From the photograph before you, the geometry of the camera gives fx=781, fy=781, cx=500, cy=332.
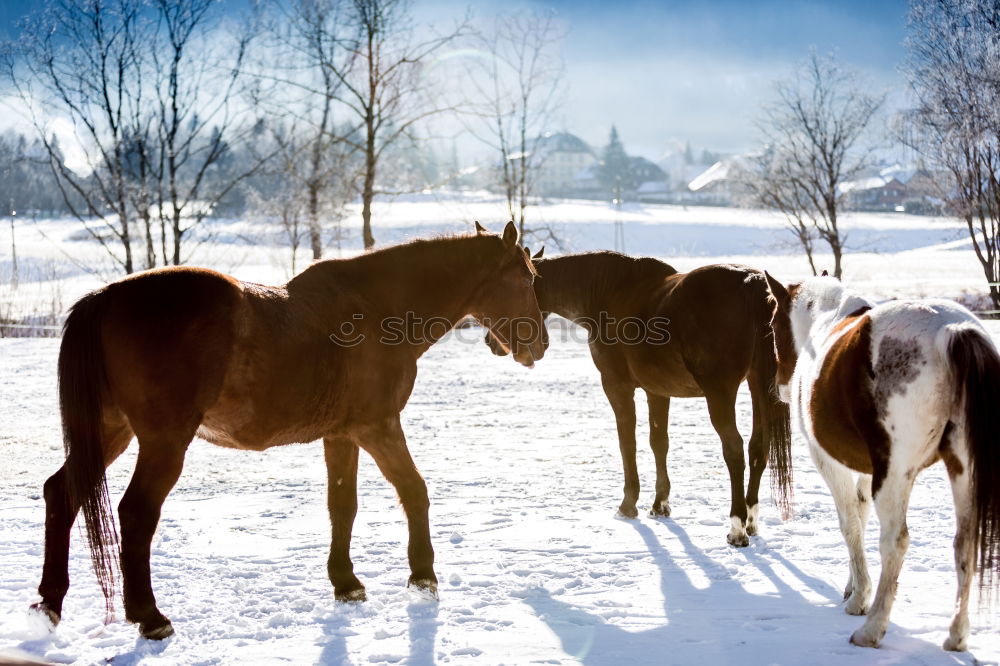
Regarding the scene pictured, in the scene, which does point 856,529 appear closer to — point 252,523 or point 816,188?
point 252,523

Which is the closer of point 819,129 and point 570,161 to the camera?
point 819,129

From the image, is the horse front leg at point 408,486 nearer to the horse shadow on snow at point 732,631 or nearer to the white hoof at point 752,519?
the horse shadow on snow at point 732,631

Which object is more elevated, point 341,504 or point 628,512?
point 341,504

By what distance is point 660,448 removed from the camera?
620 centimetres

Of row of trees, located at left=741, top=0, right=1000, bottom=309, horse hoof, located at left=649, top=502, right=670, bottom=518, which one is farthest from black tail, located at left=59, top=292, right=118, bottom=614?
row of trees, located at left=741, top=0, right=1000, bottom=309

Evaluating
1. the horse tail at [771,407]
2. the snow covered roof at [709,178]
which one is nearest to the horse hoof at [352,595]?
the horse tail at [771,407]

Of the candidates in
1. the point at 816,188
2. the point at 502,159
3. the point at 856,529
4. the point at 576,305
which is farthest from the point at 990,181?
the point at 856,529

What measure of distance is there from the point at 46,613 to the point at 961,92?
20.9 m

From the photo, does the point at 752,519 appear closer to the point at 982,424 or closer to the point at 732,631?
the point at 732,631

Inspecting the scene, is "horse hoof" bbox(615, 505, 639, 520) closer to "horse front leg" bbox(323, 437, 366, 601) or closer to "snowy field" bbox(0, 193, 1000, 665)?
"snowy field" bbox(0, 193, 1000, 665)

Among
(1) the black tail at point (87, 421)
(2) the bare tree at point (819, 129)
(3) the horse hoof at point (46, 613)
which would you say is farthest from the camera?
(2) the bare tree at point (819, 129)

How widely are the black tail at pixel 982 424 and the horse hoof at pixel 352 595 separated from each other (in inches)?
116

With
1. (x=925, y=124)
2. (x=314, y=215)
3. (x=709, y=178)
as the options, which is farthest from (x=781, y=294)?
(x=709, y=178)

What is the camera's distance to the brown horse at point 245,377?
3.59 metres
